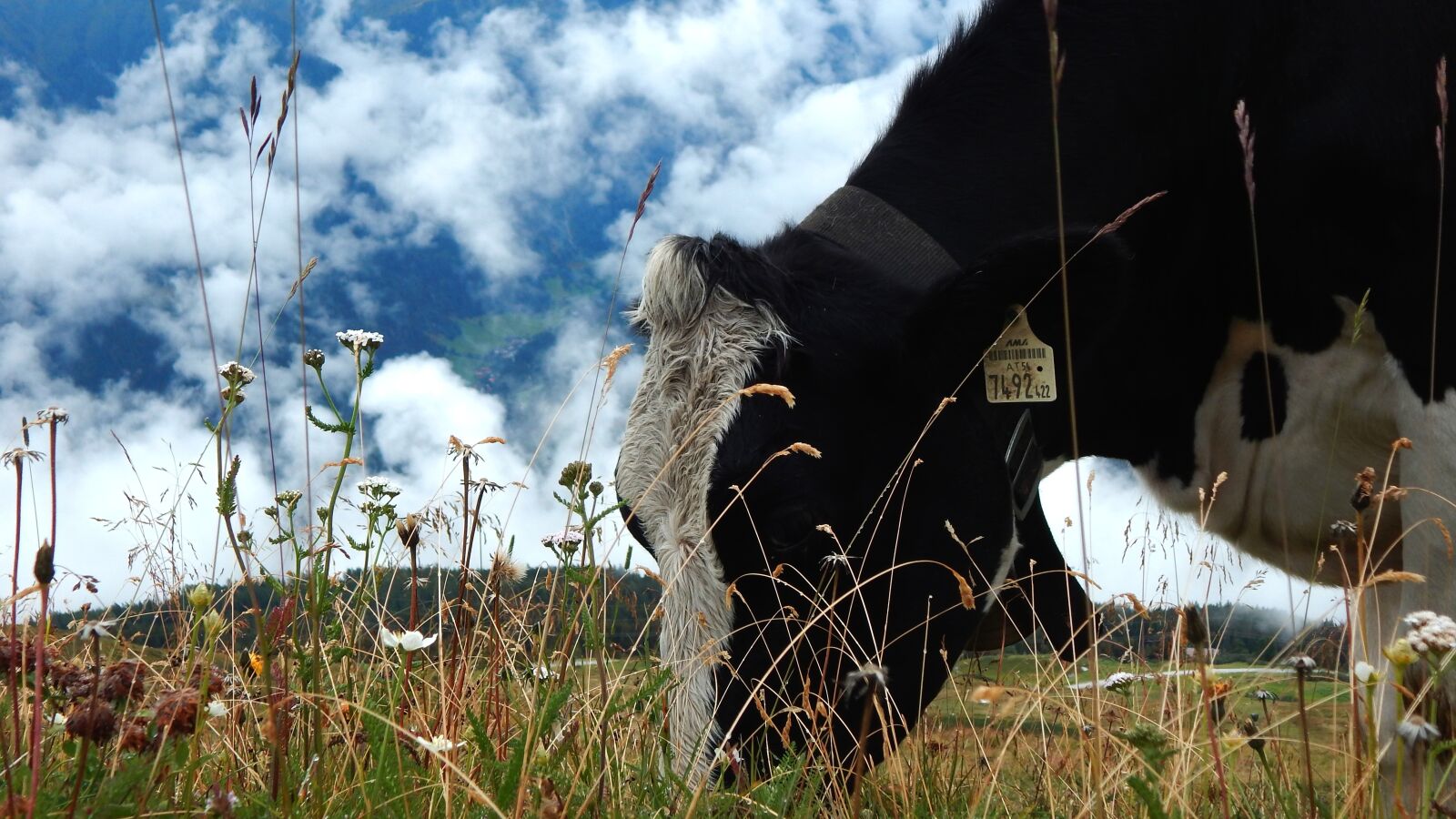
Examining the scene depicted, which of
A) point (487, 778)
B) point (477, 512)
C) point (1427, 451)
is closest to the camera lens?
point (487, 778)

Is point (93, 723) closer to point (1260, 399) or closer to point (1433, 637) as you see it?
point (1433, 637)

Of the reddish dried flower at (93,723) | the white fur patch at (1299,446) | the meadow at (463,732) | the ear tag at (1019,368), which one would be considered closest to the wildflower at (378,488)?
the meadow at (463,732)

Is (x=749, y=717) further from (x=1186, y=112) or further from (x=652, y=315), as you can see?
(x=1186, y=112)

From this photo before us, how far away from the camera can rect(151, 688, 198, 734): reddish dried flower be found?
1.65 meters

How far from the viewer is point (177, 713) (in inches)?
66.5

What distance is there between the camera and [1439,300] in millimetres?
3727

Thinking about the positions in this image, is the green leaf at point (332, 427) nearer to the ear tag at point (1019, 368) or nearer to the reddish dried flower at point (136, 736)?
the reddish dried flower at point (136, 736)

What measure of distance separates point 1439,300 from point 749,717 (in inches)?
97.5

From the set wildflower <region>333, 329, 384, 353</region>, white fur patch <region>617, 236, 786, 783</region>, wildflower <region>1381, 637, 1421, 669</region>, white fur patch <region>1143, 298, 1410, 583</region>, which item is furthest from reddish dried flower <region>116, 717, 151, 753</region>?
white fur patch <region>1143, 298, 1410, 583</region>

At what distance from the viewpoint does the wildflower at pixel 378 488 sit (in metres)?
2.27

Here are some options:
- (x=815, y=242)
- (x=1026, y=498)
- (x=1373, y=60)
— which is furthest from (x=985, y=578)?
(x=1373, y=60)

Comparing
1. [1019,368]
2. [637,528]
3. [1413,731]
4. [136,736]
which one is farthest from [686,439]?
[1413,731]

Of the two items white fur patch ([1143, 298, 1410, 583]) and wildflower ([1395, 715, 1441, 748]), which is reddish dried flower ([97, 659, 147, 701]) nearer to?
wildflower ([1395, 715, 1441, 748])

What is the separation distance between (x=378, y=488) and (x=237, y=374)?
33 centimetres
